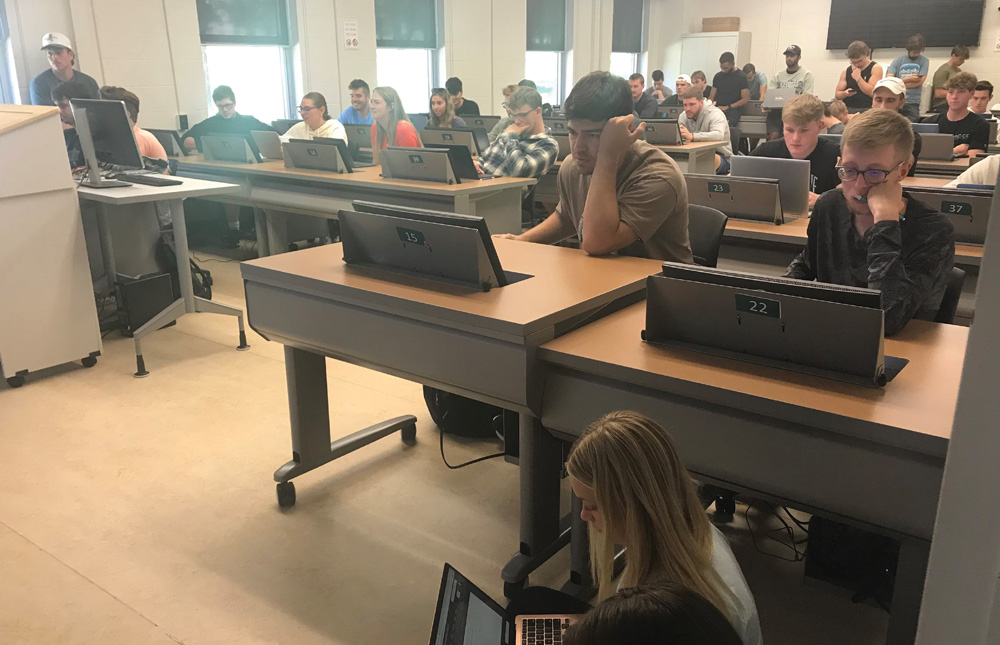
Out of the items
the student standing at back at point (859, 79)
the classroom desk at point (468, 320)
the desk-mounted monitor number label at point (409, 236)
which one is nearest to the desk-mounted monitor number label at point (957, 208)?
the classroom desk at point (468, 320)

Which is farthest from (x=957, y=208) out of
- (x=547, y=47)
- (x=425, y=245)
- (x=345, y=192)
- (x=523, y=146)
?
(x=547, y=47)

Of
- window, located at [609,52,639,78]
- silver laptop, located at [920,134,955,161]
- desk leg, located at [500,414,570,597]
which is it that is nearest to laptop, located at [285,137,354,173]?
desk leg, located at [500,414,570,597]

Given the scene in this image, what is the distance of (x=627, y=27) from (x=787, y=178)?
1039 cm

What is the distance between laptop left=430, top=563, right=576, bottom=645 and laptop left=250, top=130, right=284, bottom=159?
476 cm

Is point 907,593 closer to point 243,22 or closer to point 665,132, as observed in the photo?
point 665,132

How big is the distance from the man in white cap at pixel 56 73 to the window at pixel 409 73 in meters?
3.65

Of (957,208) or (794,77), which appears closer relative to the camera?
(957,208)

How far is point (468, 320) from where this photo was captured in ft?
5.53

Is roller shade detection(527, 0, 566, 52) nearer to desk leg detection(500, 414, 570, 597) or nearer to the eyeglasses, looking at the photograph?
the eyeglasses

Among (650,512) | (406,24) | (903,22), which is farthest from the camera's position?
(903,22)

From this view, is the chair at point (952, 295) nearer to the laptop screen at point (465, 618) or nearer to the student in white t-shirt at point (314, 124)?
the laptop screen at point (465, 618)

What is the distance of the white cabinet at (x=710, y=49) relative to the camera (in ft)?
40.1

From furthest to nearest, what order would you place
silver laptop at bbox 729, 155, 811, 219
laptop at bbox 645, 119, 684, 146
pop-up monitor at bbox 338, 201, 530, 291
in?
laptop at bbox 645, 119, 684, 146
silver laptop at bbox 729, 155, 811, 219
pop-up monitor at bbox 338, 201, 530, 291

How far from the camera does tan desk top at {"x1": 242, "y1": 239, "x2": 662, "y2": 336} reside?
1.69 metres
